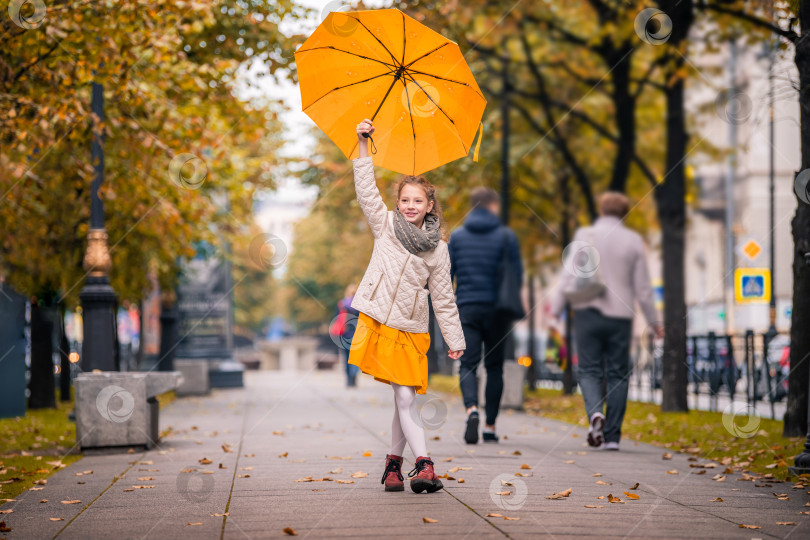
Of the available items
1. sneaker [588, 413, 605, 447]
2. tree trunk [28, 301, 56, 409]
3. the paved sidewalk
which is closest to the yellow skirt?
the paved sidewalk

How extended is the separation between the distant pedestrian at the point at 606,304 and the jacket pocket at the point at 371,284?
9.52 feet

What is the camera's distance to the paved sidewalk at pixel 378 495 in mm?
4902

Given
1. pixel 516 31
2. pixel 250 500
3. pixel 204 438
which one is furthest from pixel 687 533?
pixel 516 31

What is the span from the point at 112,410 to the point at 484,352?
3.29 m

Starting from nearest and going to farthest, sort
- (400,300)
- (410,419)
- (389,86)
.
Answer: (400,300), (410,419), (389,86)

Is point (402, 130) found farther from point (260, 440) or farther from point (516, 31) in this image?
→ point (516, 31)

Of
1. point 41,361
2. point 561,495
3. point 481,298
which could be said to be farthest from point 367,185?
point 41,361

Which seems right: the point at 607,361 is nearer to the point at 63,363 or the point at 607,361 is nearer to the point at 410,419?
the point at 410,419

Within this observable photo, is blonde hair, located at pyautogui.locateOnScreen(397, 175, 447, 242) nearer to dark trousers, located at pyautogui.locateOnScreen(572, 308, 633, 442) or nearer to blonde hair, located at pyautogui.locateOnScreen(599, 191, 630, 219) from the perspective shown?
dark trousers, located at pyautogui.locateOnScreen(572, 308, 633, 442)

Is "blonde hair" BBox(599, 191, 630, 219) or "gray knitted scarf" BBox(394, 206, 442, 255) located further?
"blonde hair" BBox(599, 191, 630, 219)

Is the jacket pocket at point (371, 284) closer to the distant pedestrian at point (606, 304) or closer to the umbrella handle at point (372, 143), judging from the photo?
the umbrella handle at point (372, 143)

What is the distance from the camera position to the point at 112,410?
8805mm

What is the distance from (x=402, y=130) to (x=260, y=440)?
4116mm

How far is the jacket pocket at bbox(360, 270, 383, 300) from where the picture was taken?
229 inches
